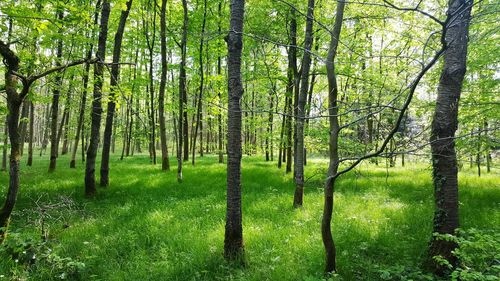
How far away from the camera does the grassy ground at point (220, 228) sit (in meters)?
4.73

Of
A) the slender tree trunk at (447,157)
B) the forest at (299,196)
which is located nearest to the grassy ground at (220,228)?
the forest at (299,196)

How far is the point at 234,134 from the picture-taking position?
4.77m

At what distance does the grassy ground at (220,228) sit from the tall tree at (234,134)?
376 millimetres

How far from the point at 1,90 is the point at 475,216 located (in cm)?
1032

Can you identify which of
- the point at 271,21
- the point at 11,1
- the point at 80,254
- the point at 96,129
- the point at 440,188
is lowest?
the point at 80,254

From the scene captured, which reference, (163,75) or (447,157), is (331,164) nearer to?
(447,157)

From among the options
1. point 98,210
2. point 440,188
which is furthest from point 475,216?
point 98,210

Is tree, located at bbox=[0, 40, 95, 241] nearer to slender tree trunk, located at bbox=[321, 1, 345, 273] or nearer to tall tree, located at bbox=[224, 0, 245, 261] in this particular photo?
tall tree, located at bbox=[224, 0, 245, 261]

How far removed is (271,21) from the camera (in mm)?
11633

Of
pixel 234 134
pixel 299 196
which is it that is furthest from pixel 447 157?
pixel 299 196

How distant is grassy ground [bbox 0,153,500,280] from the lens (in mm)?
4734

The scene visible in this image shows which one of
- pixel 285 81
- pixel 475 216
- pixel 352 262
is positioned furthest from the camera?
pixel 285 81

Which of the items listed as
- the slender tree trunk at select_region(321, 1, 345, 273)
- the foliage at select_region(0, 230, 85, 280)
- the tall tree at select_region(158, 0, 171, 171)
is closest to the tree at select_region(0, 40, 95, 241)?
the foliage at select_region(0, 230, 85, 280)

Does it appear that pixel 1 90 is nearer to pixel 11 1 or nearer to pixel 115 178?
pixel 11 1
